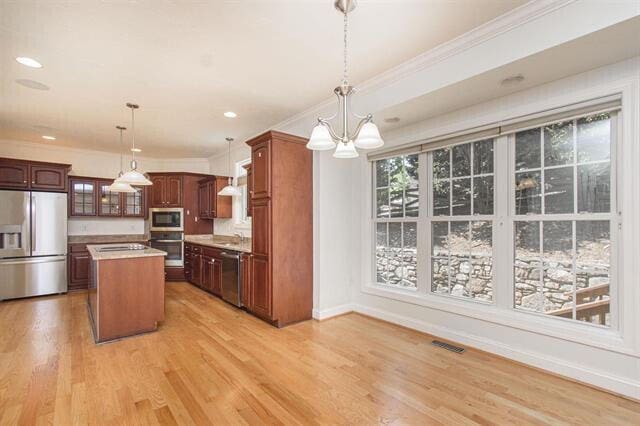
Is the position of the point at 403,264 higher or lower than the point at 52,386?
higher

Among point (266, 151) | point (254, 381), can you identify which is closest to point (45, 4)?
point (266, 151)

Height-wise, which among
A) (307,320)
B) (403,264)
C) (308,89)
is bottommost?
(307,320)

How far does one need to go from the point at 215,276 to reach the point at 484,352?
4007 mm

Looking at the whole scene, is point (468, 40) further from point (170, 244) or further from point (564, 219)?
point (170, 244)

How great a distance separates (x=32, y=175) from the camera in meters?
5.16

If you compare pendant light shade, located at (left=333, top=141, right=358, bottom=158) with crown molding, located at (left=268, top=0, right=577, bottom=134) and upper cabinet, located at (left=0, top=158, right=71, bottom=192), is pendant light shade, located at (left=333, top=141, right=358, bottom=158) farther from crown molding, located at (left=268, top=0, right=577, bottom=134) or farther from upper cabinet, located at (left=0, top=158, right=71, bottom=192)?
upper cabinet, located at (left=0, top=158, right=71, bottom=192)

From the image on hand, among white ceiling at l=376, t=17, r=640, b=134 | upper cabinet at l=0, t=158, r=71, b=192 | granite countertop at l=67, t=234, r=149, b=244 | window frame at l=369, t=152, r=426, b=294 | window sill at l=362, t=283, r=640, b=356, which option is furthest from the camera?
granite countertop at l=67, t=234, r=149, b=244

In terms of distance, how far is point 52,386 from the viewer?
2.40 metres

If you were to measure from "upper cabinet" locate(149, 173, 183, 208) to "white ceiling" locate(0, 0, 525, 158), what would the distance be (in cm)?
224

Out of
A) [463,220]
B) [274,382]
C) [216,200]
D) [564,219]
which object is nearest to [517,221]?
[564,219]

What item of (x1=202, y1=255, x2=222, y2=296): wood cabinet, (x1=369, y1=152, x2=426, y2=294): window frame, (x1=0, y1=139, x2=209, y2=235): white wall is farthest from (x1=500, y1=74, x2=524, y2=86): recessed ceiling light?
(x1=0, y1=139, x2=209, y2=235): white wall

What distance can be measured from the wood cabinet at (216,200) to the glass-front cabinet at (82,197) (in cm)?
214

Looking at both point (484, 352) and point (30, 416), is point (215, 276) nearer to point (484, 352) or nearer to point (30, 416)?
point (30, 416)

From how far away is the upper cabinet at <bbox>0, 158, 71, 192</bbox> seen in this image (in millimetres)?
4988
